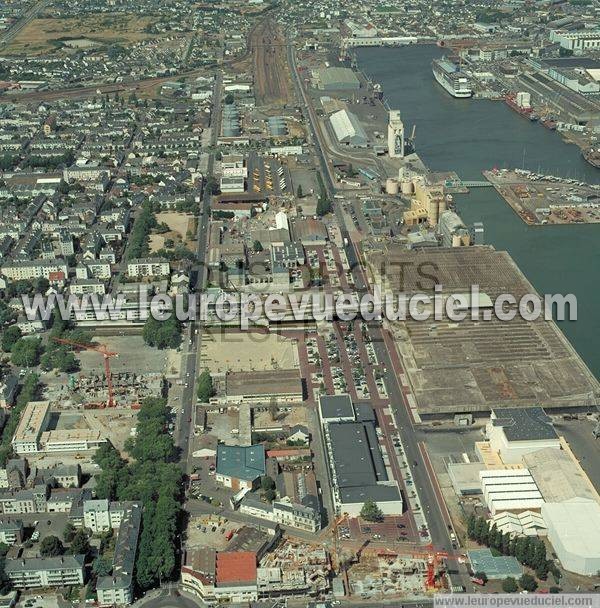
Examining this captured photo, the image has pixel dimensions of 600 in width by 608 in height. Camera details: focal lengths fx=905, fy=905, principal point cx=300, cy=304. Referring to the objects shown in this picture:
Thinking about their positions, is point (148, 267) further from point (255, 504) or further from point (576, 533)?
point (576, 533)

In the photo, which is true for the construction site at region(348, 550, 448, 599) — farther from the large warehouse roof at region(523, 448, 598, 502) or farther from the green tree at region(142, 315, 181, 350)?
the green tree at region(142, 315, 181, 350)

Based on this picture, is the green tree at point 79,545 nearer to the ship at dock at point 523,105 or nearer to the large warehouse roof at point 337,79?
the ship at dock at point 523,105

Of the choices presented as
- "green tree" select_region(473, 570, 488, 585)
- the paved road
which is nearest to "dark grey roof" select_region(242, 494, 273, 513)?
the paved road

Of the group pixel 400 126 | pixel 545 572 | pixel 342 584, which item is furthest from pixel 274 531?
pixel 400 126

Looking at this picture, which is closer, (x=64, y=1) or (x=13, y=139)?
(x=13, y=139)

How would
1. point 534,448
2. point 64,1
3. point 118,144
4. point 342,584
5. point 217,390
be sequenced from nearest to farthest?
point 342,584 < point 534,448 < point 217,390 < point 118,144 < point 64,1

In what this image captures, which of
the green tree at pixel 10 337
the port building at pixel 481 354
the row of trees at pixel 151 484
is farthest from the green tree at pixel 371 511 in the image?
the green tree at pixel 10 337

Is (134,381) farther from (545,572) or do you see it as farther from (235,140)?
(235,140)
